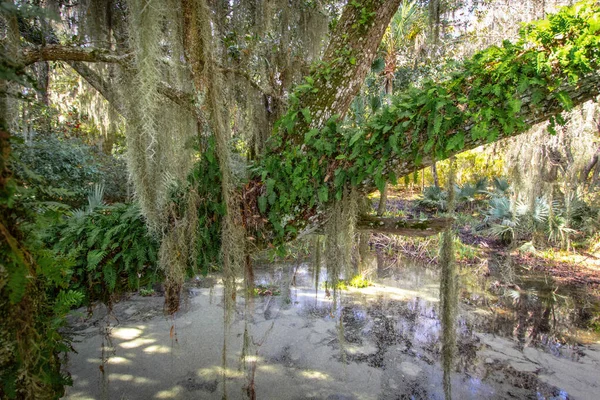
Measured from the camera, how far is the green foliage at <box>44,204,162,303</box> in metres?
2.53

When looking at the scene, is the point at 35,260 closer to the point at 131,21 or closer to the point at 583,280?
the point at 131,21

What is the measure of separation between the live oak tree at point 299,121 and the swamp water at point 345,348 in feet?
2.81

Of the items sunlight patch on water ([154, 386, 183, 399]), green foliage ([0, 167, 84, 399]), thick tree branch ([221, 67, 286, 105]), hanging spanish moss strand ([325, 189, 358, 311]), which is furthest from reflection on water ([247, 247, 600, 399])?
green foliage ([0, 167, 84, 399])

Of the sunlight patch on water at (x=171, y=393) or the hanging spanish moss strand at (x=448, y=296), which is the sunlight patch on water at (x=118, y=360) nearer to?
the sunlight patch on water at (x=171, y=393)

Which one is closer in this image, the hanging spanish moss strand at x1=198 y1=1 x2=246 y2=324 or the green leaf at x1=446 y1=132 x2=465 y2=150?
the green leaf at x1=446 y1=132 x2=465 y2=150

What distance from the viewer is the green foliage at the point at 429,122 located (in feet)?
6.43

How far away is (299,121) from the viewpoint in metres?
2.71

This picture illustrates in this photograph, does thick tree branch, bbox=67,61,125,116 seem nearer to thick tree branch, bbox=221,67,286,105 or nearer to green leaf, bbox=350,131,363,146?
thick tree branch, bbox=221,67,286,105

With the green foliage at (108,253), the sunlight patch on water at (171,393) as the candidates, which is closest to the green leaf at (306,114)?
the green foliage at (108,253)

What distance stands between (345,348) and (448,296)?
63.1 inches

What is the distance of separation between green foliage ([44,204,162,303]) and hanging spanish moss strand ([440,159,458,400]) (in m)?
2.35

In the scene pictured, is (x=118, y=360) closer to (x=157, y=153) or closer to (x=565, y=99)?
(x=157, y=153)

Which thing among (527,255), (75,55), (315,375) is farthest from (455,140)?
(527,255)

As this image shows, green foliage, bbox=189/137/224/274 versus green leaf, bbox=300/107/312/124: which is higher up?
green leaf, bbox=300/107/312/124
